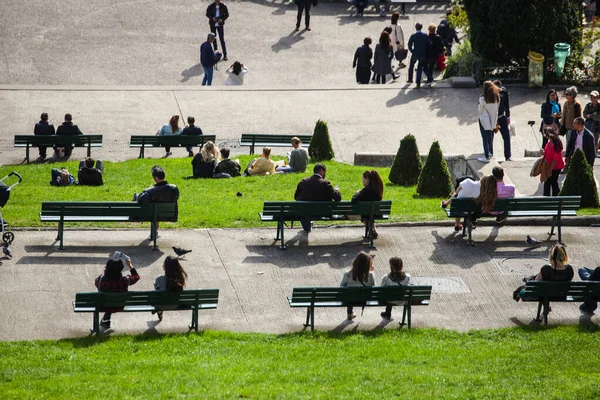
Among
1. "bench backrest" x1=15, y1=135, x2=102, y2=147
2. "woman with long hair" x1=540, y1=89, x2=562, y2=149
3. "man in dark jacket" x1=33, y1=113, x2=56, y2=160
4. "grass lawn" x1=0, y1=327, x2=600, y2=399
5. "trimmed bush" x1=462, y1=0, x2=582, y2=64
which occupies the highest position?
"trimmed bush" x1=462, y1=0, x2=582, y2=64

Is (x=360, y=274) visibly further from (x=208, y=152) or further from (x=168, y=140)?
(x=168, y=140)

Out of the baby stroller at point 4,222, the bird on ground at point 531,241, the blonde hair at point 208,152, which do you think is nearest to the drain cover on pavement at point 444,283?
the bird on ground at point 531,241

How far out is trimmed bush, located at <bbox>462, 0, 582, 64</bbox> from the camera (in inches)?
1145

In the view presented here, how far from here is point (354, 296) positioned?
1495 centimetres

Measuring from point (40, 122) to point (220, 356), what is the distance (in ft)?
41.9

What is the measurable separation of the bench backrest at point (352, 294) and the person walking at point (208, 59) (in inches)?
641

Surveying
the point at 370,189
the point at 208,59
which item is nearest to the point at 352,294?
the point at 370,189

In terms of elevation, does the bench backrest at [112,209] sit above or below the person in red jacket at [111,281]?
above

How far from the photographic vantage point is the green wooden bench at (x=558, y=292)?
1515 centimetres

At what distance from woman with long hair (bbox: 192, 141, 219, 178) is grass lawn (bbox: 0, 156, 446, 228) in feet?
1.04

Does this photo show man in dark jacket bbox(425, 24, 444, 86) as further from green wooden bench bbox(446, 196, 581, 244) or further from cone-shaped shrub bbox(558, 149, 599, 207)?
green wooden bench bbox(446, 196, 581, 244)

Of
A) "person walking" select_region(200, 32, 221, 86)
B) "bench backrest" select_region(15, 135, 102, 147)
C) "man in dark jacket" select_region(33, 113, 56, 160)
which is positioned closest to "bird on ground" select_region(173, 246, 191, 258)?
"bench backrest" select_region(15, 135, 102, 147)

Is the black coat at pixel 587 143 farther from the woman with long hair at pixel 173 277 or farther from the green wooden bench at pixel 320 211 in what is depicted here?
the woman with long hair at pixel 173 277

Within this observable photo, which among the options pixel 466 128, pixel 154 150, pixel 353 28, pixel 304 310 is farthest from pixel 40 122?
pixel 353 28
